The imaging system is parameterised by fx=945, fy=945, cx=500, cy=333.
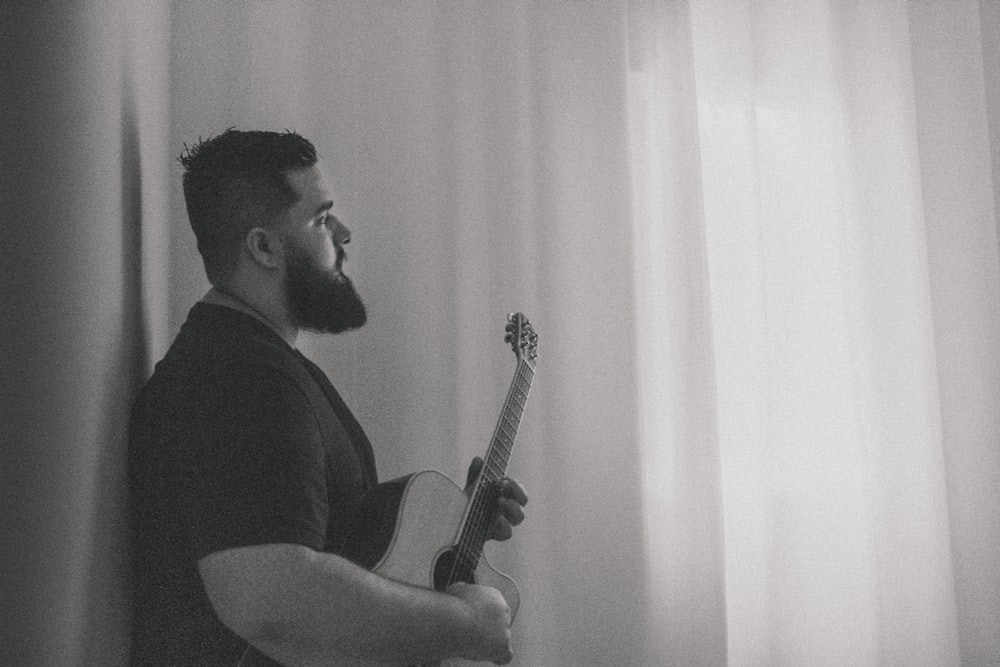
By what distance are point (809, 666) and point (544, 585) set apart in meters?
0.67

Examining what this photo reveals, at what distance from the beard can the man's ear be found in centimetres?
2

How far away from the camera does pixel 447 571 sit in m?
1.33

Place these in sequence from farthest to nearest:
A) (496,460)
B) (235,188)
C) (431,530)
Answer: (496,460), (235,188), (431,530)

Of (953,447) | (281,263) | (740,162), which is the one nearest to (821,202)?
(740,162)

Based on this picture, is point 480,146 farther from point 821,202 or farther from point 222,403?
point 222,403

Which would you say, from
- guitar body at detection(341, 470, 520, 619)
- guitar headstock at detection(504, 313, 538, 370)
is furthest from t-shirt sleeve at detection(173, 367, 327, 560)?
guitar headstock at detection(504, 313, 538, 370)

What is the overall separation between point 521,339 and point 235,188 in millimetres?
562

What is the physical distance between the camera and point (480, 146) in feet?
6.56

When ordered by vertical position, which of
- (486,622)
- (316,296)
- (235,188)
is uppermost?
(235,188)

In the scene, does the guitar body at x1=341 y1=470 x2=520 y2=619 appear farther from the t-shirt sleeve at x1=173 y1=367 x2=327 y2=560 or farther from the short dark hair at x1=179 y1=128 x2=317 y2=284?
the short dark hair at x1=179 y1=128 x2=317 y2=284

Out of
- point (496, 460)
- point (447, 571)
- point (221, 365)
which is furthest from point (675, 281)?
point (221, 365)

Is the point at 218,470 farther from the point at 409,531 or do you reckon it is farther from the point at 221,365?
the point at 409,531

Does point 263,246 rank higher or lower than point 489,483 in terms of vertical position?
higher

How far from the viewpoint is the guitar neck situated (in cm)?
135
